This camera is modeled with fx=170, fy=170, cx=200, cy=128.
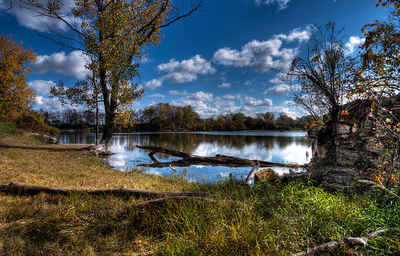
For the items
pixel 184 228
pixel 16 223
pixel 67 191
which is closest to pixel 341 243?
pixel 184 228

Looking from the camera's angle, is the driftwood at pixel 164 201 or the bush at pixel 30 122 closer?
the driftwood at pixel 164 201

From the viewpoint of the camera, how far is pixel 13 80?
18750mm

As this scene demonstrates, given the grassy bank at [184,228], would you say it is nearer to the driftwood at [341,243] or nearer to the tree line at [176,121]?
the driftwood at [341,243]

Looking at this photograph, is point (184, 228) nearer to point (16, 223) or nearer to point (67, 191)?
point (16, 223)

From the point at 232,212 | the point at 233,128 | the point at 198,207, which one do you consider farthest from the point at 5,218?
the point at 233,128

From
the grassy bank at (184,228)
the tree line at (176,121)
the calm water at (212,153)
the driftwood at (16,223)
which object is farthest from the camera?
the tree line at (176,121)

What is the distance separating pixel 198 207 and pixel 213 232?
32.6 inches

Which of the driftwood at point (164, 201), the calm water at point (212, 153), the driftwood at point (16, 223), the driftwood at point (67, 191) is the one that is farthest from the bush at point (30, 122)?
the driftwood at point (164, 201)

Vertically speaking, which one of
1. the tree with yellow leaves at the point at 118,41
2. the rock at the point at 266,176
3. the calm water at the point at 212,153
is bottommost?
the calm water at the point at 212,153

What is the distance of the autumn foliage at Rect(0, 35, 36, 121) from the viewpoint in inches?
691

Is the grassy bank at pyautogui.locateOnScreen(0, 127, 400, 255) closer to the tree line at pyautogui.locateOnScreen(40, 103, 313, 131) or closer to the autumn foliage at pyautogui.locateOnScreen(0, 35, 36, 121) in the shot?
the autumn foliage at pyautogui.locateOnScreen(0, 35, 36, 121)

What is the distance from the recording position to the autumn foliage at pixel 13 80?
17.5 metres

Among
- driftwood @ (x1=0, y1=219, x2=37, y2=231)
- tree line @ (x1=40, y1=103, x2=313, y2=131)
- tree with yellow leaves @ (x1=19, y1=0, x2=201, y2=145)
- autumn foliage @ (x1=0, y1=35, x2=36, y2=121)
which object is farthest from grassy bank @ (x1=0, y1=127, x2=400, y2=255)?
tree line @ (x1=40, y1=103, x2=313, y2=131)

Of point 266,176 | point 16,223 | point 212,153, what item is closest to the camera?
point 16,223
